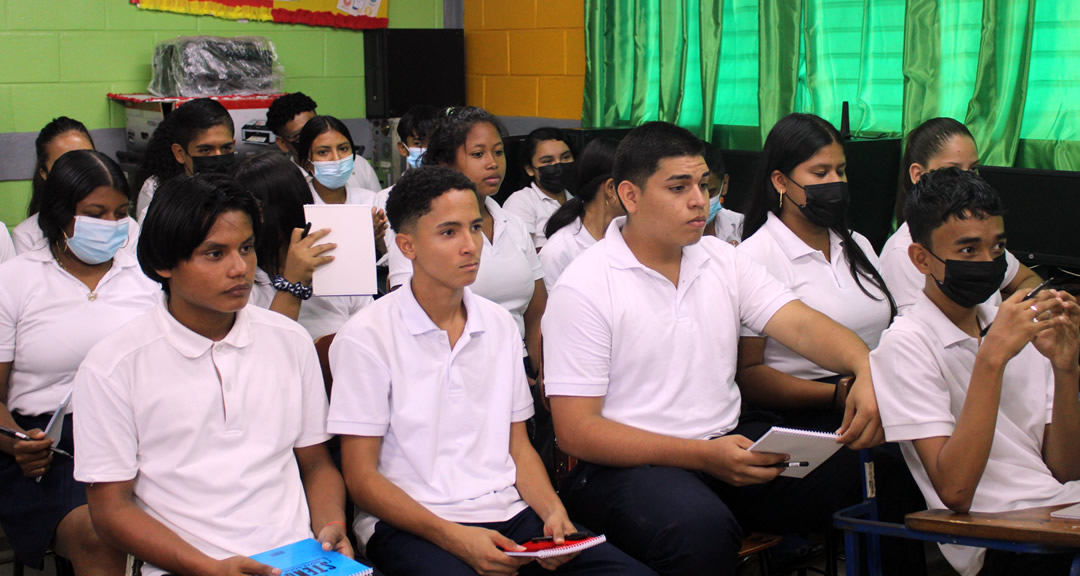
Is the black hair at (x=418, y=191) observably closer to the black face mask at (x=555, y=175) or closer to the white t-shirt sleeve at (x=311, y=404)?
the white t-shirt sleeve at (x=311, y=404)

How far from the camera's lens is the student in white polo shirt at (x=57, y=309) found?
2.20 meters

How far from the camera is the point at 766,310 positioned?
2303 millimetres

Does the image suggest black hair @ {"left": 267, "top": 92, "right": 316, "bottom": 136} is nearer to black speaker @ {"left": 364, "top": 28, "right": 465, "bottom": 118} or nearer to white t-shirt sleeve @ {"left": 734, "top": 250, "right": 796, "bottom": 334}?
black speaker @ {"left": 364, "top": 28, "right": 465, "bottom": 118}

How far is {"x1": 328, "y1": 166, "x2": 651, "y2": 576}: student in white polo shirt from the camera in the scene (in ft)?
6.28

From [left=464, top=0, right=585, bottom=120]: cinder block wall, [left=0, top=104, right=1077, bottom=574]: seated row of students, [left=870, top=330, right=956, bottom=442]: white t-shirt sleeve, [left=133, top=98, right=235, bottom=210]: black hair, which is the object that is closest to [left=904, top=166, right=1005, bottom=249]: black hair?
[left=0, top=104, right=1077, bottom=574]: seated row of students

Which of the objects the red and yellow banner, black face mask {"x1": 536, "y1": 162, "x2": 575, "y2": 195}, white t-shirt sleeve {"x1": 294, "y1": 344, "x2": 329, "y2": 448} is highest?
the red and yellow banner

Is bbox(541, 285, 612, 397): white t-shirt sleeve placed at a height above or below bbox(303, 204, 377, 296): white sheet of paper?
below

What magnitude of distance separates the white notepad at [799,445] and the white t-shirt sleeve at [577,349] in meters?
0.37

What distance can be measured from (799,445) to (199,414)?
112 centimetres

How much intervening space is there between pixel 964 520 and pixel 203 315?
1.37 m

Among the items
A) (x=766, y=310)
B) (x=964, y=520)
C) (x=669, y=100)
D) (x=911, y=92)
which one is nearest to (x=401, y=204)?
(x=766, y=310)

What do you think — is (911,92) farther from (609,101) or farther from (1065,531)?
(1065,531)

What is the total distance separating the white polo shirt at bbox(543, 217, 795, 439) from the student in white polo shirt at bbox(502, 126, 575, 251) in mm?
1793

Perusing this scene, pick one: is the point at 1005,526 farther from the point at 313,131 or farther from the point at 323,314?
the point at 313,131
